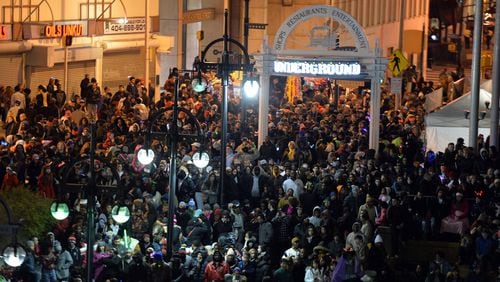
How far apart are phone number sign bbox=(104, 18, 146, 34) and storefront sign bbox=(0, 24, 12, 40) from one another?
274 inches

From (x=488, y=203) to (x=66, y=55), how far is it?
19703mm

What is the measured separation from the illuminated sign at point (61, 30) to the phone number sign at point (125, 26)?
12.3ft

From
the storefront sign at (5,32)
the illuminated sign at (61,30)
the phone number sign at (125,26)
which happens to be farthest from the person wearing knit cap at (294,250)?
the phone number sign at (125,26)

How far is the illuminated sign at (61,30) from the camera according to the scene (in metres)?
45.3

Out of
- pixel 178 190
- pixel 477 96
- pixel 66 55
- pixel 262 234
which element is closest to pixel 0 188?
pixel 178 190

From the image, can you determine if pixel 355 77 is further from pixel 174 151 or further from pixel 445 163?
pixel 174 151

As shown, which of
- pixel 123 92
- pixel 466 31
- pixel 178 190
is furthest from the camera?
pixel 466 31

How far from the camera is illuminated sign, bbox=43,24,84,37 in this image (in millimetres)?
45312

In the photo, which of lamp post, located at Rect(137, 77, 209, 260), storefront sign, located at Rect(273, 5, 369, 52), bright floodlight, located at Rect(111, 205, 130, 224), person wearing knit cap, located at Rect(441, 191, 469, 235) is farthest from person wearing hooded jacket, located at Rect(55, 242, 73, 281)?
storefront sign, located at Rect(273, 5, 369, 52)

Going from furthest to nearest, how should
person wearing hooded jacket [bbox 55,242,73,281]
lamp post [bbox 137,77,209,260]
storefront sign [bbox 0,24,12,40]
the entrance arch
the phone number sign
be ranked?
the phone number sign < storefront sign [bbox 0,24,12,40] < the entrance arch < person wearing hooded jacket [bbox 55,242,73,281] < lamp post [bbox 137,77,209,260]

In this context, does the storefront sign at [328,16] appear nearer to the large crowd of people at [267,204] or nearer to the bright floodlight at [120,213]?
the large crowd of people at [267,204]

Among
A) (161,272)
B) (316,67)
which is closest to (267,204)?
(161,272)

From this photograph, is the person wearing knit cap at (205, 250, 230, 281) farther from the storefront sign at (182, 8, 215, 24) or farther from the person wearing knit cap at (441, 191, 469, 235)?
the storefront sign at (182, 8, 215, 24)

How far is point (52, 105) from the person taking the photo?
40031 mm
